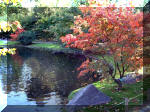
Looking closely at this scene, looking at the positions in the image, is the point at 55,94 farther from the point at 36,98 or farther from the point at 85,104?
the point at 85,104

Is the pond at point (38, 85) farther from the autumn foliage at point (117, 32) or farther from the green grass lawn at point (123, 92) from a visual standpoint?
the autumn foliage at point (117, 32)

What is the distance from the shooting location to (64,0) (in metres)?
45.4

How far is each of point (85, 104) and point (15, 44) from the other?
114ft

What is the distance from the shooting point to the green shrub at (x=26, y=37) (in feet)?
124

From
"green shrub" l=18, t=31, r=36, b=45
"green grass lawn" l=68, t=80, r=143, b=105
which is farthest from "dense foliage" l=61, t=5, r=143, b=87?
"green shrub" l=18, t=31, r=36, b=45

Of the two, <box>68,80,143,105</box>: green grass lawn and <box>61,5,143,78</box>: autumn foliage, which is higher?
<box>61,5,143,78</box>: autumn foliage

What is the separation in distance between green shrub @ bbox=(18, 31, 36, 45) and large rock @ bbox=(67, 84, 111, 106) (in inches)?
1200

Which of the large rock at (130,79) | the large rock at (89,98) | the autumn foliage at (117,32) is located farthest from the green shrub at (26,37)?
the large rock at (89,98)

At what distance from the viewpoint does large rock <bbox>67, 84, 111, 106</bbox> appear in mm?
8644

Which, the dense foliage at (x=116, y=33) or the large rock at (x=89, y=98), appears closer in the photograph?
the large rock at (x=89, y=98)

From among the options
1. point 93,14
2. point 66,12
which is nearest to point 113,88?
point 93,14

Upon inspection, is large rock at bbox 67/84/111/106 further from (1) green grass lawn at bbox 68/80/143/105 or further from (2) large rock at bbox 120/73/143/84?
(2) large rock at bbox 120/73/143/84

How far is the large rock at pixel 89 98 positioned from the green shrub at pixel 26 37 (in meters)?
30.5

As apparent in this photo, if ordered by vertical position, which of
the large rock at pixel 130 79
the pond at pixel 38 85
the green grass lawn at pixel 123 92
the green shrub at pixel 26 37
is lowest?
the pond at pixel 38 85
